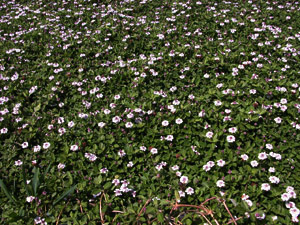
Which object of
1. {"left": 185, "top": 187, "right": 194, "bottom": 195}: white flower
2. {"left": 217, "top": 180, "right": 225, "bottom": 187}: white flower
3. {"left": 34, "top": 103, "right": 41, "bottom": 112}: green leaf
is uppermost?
{"left": 34, "top": 103, "right": 41, "bottom": 112}: green leaf

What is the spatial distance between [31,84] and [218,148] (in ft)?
9.69

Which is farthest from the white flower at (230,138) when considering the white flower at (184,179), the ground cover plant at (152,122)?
the white flower at (184,179)

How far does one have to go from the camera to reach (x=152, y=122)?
338 cm

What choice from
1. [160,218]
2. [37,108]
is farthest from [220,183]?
[37,108]

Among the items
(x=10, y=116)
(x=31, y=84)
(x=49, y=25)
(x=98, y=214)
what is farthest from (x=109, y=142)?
(x=49, y=25)

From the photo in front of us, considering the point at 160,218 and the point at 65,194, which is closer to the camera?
the point at 160,218

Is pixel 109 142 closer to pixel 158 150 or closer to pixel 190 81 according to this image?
pixel 158 150

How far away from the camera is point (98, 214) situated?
2.48 m

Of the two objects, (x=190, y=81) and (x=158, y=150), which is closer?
(x=158, y=150)

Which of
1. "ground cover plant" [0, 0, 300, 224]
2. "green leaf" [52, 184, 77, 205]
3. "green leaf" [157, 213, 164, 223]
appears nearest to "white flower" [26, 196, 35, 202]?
"ground cover plant" [0, 0, 300, 224]

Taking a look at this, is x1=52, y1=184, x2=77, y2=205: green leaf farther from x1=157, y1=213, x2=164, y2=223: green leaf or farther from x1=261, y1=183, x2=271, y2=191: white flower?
x1=261, y1=183, x2=271, y2=191: white flower

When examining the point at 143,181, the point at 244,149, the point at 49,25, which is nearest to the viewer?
the point at 143,181

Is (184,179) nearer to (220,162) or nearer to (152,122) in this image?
(220,162)

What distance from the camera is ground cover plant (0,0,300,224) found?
254cm
